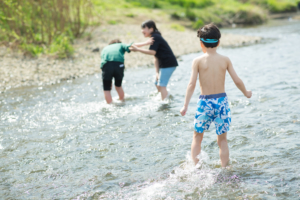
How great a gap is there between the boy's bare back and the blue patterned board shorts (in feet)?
0.26

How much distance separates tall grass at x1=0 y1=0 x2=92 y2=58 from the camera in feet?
39.9

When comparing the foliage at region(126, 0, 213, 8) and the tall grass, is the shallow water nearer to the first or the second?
the tall grass

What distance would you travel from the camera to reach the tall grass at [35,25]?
39.9 ft

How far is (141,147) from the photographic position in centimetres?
492

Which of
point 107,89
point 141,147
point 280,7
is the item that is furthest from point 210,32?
point 280,7

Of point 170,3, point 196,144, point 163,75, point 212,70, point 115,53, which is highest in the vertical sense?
point 170,3

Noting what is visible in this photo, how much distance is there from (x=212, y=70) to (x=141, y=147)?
1838 mm

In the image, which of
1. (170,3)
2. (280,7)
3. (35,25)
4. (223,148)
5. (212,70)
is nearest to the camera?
(212,70)

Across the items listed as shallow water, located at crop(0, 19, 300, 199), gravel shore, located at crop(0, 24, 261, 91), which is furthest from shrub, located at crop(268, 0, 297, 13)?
shallow water, located at crop(0, 19, 300, 199)

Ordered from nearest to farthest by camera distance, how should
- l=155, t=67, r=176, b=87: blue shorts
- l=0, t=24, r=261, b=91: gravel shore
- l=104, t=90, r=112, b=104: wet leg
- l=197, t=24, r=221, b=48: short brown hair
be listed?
1. l=197, t=24, r=221, b=48: short brown hair
2. l=155, t=67, r=176, b=87: blue shorts
3. l=104, t=90, r=112, b=104: wet leg
4. l=0, t=24, r=261, b=91: gravel shore

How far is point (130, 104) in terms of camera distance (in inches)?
289

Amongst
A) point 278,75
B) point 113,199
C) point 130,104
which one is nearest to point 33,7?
point 130,104

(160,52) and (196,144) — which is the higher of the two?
(160,52)

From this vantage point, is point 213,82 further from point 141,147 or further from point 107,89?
point 107,89
